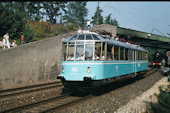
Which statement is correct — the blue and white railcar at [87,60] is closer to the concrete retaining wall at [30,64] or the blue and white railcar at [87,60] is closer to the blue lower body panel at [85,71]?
the blue lower body panel at [85,71]

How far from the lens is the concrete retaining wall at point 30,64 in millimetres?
12656

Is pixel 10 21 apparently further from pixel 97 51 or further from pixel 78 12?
pixel 78 12

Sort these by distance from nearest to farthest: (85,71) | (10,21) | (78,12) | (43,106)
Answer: (43,106), (85,71), (10,21), (78,12)

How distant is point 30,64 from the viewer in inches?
579

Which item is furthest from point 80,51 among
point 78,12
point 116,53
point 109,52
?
point 78,12

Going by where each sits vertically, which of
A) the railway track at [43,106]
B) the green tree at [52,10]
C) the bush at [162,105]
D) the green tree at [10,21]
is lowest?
the railway track at [43,106]

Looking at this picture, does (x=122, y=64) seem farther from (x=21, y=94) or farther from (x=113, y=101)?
(x=21, y=94)

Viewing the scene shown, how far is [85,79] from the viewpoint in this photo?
905 cm

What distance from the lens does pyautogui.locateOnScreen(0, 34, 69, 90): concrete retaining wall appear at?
41.5ft

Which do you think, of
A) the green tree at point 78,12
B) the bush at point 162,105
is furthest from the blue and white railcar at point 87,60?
the green tree at point 78,12

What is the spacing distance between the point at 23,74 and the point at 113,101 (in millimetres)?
7677

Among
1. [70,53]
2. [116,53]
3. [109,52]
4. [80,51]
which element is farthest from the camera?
[116,53]

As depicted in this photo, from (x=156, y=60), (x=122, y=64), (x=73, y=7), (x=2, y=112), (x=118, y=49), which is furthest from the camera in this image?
(x=73, y=7)

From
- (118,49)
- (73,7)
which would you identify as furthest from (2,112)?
(73,7)
